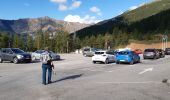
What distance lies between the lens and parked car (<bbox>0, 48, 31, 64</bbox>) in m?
35.3

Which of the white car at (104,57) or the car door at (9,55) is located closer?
the car door at (9,55)

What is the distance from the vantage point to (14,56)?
35594 millimetres

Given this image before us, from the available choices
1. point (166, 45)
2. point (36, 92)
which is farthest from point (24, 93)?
point (166, 45)

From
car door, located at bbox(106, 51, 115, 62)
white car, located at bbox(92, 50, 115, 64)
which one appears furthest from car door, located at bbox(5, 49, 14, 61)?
car door, located at bbox(106, 51, 115, 62)

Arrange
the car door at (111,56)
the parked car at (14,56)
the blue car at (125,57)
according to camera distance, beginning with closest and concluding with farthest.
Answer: the parked car at (14,56) < the blue car at (125,57) < the car door at (111,56)

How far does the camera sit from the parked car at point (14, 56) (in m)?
35.3

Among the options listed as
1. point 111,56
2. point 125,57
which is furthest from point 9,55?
point 125,57

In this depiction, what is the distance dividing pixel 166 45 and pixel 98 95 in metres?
113

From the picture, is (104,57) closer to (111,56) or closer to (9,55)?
(111,56)

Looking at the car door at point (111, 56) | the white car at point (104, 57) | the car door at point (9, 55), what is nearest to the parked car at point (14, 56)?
the car door at point (9, 55)

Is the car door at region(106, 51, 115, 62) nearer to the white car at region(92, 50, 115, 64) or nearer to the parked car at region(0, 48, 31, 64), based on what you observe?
the white car at region(92, 50, 115, 64)

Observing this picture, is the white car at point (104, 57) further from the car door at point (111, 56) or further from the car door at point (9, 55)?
the car door at point (9, 55)

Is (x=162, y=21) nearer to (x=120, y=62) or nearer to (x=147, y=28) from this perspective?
(x=147, y=28)

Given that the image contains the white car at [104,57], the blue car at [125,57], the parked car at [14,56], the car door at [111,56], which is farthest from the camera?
the car door at [111,56]
